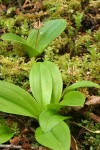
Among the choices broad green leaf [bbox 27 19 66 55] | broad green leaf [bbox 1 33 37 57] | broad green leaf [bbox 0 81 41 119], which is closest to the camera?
broad green leaf [bbox 0 81 41 119]

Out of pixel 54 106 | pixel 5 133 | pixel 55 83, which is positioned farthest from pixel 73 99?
pixel 5 133

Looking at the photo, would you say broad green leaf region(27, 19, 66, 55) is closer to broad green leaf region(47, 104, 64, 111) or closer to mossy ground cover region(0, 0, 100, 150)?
mossy ground cover region(0, 0, 100, 150)

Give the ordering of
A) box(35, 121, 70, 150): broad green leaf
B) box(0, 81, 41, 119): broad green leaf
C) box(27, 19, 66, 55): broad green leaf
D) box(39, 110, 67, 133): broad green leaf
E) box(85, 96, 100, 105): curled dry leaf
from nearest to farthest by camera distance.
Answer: box(35, 121, 70, 150): broad green leaf, box(39, 110, 67, 133): broad green leaf, box(0, 81, 41, 119): broad green leaf, box(85, 96, 100, 105): curled dry leaf, box(27, 19, 66, 55): broad green leaf

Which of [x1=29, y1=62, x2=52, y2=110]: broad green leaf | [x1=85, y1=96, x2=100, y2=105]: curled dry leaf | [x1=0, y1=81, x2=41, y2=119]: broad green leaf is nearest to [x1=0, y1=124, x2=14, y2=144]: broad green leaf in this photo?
[x1=0, y1=81, x2=41, y2=119]: broad green leaf

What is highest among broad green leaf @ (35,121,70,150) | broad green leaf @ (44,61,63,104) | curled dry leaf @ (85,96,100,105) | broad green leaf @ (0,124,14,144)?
broad green leaf @ (44,61,63,104)

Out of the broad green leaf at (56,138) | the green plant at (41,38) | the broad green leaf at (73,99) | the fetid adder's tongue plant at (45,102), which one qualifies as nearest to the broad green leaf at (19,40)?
the green plant at (41,38)

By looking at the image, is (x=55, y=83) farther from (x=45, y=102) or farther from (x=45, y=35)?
(x=45, y=35)

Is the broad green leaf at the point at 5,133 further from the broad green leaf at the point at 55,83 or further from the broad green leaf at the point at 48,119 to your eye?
the broad green leaf at the point at 55,83
